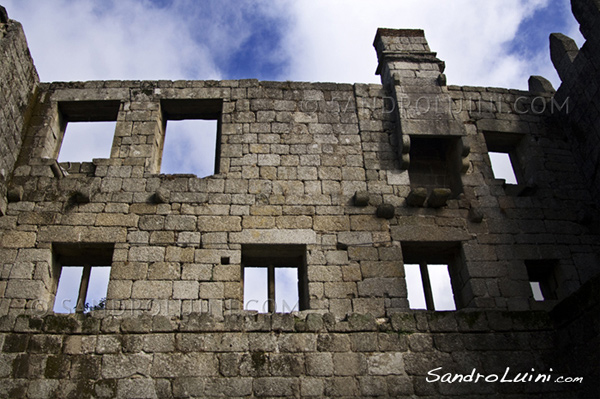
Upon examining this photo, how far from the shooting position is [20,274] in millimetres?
6613

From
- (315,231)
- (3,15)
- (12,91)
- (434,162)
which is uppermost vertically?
(3,15)

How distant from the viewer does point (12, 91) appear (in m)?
7.82

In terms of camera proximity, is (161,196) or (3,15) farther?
(3,15)

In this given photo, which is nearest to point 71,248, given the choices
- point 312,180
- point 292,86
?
point 312,180

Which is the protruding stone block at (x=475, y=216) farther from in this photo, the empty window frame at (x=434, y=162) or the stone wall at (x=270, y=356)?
the stone wall at (x=270, y=356)

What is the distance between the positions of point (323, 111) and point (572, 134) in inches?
168

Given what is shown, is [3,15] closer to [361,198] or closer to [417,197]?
[361,198]

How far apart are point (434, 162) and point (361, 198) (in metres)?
1.96

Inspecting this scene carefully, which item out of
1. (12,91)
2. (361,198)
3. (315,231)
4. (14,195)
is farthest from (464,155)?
(12,91)

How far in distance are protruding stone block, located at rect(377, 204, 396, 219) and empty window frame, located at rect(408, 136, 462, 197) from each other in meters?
1.20

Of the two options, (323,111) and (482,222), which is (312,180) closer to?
(323,111)

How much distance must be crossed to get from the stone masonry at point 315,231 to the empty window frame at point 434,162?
0.03m

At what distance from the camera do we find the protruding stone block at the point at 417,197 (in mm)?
7391

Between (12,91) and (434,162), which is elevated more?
(12,91)
